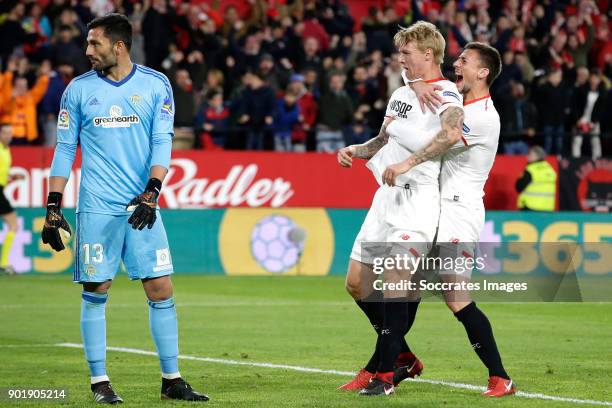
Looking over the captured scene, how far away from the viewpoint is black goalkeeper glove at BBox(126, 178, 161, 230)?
301 inches

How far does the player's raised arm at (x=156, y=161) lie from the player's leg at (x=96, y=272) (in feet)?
0.68

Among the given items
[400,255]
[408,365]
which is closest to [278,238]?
[408,365]

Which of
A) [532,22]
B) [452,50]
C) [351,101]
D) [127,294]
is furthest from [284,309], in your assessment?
[532,22]

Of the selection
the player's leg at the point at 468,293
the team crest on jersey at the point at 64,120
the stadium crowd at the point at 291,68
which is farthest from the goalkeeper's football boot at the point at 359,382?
the stadium crowd at the point at 291,68

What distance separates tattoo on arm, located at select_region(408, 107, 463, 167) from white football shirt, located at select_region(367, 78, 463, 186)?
2.5 inches

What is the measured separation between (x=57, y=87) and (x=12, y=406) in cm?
1381

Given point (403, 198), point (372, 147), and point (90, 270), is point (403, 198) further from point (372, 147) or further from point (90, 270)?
point (90, 270)

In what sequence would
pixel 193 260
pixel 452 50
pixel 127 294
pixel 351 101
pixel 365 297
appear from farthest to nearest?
1. pixel 452 50
2. pixel 351 101
3. pixel 193 260
4. pixel 127 294
5. pixel 365 297

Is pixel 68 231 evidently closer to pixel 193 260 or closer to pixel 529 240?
pixel 193 260

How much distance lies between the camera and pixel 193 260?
2055 cm

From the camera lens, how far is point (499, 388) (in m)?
8.03

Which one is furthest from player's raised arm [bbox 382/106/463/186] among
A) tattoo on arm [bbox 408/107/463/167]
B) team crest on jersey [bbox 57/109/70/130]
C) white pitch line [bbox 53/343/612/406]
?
team crest on jersey [bbox 57/109/70/130]

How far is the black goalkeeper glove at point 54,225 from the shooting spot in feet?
25.8

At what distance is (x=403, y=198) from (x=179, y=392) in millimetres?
1913
